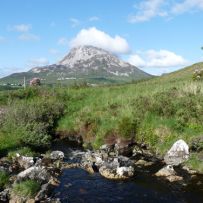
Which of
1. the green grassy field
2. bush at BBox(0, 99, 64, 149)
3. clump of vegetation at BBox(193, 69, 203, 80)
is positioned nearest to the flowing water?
the green grassy field

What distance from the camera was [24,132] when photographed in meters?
31.7

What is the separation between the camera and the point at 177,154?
92.7 feet

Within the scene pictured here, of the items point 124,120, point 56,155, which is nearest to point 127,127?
point 124,120

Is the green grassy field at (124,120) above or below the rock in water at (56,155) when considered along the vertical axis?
above

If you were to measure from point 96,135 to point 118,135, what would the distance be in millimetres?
2512

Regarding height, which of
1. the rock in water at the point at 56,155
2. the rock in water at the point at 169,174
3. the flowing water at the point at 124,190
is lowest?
the flowing water at the point at 124,190

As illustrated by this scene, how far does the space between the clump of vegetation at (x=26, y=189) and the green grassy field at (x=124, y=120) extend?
880 centimetres

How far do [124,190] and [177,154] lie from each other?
290 inches

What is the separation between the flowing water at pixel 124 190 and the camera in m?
21.3

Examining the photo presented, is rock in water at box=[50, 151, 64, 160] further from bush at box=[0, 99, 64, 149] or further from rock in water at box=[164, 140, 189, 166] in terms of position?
rock in water at box=[164, 140, 189, 166]

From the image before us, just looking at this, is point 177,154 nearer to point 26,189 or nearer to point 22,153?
point 22,153

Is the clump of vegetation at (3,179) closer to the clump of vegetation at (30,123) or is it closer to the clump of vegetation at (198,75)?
the clump of vegetation at (30,123)

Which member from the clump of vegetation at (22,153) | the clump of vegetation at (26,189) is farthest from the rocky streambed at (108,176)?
the clump of vegetation at (22,153)

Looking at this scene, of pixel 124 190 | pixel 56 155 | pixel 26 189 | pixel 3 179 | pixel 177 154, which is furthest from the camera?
pixel 56 155
